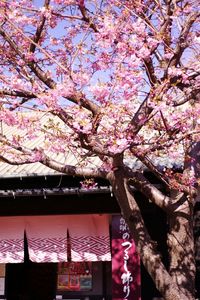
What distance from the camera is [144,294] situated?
8.16 meters

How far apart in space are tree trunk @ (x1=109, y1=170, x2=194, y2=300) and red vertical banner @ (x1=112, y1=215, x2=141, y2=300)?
9.08 feet

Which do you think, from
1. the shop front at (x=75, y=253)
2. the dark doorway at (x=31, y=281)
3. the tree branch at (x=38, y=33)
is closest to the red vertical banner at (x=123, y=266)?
the shop front at (x=75, y=253)

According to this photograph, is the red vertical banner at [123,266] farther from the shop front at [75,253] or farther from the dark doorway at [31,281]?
the dark doorway at [31,281]

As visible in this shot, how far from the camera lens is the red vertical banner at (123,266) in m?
7.92

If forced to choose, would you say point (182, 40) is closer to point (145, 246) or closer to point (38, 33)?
point (38, 33)

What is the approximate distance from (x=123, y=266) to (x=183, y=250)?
2.96m

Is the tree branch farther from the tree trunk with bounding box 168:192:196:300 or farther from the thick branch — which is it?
the tree trunk with bounding box 168:192:196:300

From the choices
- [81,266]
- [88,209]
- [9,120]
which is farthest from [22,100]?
[81,266]

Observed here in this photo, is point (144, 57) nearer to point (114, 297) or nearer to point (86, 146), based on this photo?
point (86, 146)

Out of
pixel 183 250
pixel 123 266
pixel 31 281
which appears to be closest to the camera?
pixel 183 250

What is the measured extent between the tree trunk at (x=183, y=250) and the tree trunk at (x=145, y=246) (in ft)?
0.31

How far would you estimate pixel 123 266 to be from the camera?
808 centimetres

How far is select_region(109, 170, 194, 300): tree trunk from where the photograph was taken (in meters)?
5.08

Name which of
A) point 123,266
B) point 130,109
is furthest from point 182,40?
point 123,266
